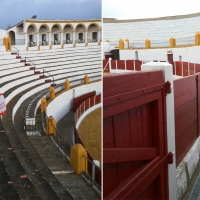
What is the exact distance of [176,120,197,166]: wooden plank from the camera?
2.42 meters

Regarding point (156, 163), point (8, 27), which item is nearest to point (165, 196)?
point (156, 163)

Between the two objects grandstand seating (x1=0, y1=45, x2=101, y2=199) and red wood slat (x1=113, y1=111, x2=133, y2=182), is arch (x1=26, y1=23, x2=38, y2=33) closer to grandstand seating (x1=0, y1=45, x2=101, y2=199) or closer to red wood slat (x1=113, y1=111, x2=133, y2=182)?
grandstand seating (x1=0, y1=45, x2=101, y2=199)

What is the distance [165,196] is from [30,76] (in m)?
1.03

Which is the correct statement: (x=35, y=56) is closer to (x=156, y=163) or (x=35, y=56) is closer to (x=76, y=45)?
(x=76, y=45)

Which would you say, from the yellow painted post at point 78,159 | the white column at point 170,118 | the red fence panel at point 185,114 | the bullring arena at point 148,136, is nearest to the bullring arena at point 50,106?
the yellow painted post at point 78,159

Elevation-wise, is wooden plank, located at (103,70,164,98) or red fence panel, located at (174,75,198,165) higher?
wooden plank, located at (103,70,164,98)

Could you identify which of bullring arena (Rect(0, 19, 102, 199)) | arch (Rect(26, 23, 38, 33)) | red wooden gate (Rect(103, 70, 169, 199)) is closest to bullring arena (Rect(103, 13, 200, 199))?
red wooden gate (Rect(103, 70, 169, 199))

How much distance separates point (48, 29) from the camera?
1.20 m

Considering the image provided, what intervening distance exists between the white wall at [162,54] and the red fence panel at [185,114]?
5.37m

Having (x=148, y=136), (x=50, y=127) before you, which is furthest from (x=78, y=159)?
(x=148, y=136)

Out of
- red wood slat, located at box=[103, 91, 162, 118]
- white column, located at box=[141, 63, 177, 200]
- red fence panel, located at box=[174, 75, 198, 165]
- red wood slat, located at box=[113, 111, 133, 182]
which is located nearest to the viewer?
red wood slat, located at box=[103, 91, 162, 118]

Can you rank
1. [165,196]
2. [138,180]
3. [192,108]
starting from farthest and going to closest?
[192,108], [165,196], [138,180]

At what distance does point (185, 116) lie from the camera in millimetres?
2723

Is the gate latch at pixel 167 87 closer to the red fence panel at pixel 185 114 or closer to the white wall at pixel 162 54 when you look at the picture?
the red fence panel at pixel 185 114
